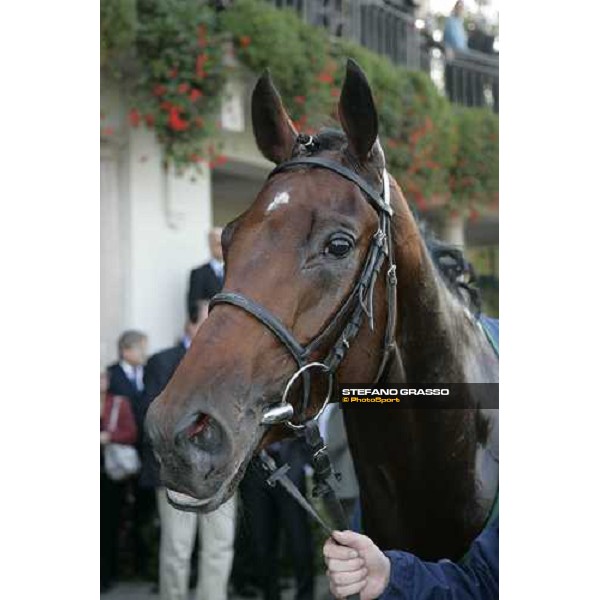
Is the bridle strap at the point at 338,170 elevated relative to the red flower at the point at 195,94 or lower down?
lower down

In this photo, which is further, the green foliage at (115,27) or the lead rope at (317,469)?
the green foliage at (115,27)

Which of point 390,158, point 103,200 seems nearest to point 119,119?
point 103,200

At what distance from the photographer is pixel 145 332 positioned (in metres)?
2.72

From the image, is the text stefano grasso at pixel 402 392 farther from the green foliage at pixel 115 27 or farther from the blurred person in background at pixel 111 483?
the green foliage at pixel 115 27

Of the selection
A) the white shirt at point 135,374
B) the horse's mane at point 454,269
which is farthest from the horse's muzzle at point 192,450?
the white shirt at point 135,374

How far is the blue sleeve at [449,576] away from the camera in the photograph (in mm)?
1568

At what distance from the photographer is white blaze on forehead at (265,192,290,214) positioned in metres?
1.62

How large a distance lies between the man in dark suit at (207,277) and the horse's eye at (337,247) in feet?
3.37

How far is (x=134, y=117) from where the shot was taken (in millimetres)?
2811

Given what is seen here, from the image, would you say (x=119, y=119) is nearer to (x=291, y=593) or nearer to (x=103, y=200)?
(x=103, y=200)

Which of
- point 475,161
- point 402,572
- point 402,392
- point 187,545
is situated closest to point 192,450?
point 402,572

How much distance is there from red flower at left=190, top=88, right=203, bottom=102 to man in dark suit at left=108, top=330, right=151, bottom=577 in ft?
2.45

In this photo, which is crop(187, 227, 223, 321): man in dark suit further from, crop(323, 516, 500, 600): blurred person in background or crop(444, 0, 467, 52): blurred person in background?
crop(323, 516, 500, 600): blurred person in background
